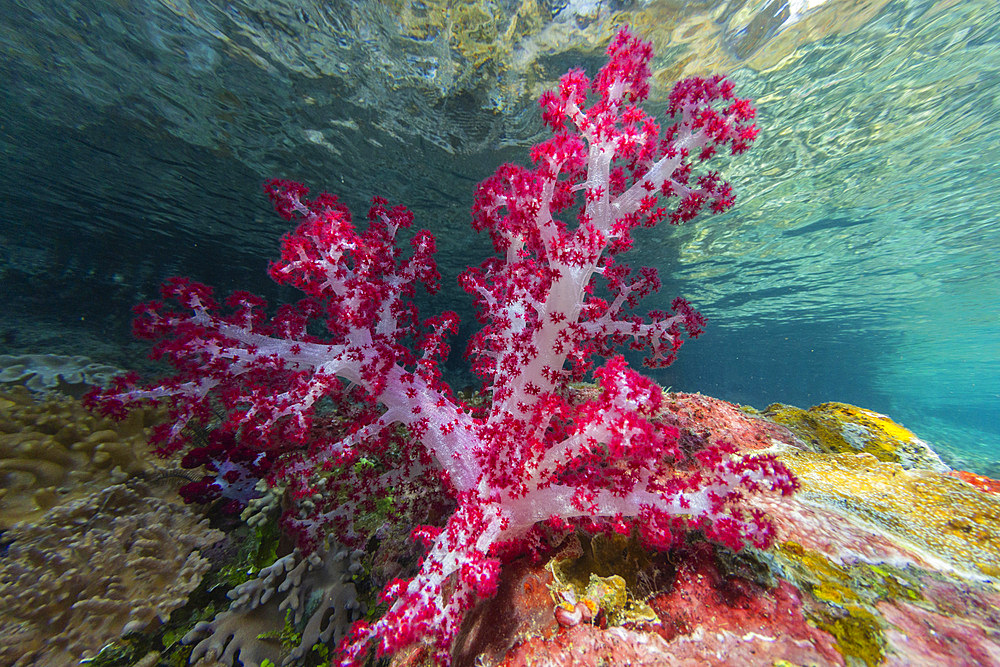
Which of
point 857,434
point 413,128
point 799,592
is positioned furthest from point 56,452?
point 413,128

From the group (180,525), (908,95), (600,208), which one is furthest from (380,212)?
(908,95)

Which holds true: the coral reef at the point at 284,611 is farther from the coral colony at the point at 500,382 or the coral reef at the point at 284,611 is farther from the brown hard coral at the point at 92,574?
the brown hard coral at the point at 92,574

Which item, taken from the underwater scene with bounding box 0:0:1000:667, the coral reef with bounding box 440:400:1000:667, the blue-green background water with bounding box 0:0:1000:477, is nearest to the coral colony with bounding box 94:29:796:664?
the underwater scene with bounding box 0:0:1000:667

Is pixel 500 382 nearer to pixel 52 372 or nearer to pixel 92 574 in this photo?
pixel 92 574

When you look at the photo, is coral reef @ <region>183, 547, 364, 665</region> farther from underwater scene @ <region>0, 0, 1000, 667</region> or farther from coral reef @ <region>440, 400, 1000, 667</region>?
coral reef @ <region>440, 400, 1000, 667</region>

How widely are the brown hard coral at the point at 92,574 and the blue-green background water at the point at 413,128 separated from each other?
28.0ft

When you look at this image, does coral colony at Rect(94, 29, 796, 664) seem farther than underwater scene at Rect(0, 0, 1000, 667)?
Yes

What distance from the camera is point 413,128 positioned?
31.4 ft

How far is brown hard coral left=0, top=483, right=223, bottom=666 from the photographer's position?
2.26m

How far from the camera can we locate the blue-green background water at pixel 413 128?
6895mm

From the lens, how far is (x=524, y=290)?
121 inches

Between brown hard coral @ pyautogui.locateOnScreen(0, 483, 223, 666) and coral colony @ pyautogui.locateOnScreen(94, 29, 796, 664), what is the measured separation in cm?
50

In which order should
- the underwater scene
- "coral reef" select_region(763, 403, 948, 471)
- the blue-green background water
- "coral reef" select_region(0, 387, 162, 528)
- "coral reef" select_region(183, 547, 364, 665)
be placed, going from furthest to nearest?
1. the blue-green background water
2. "coral reef" select_region(763, 403, 948, 471)
3. "coral reef" select_region(0, 387, 162, 528)
4. "coral reef" select_region(183, 547, 364, 665)
5. the underwater scene

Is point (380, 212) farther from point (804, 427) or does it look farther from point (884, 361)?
point (884, 361)
